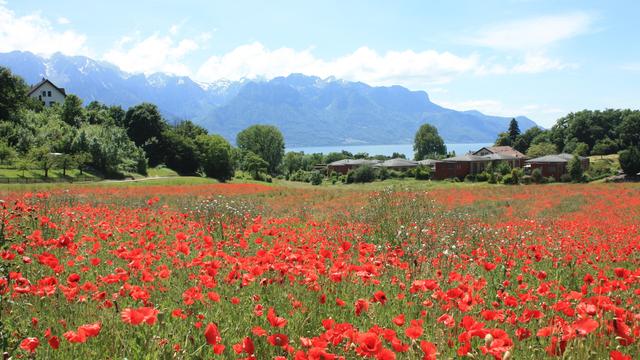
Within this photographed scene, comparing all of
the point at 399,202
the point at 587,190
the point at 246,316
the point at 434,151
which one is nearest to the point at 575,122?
the point at 434,151

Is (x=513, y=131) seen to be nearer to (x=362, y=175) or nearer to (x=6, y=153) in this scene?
→ (x=362, y=175)

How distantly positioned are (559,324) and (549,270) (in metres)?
5.36

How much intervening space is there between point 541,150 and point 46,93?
98850mm

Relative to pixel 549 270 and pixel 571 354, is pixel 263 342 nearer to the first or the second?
pixel 571 354

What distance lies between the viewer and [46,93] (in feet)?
314

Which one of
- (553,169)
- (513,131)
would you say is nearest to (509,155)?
(553,169)

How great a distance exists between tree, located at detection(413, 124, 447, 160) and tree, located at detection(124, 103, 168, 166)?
71.3m

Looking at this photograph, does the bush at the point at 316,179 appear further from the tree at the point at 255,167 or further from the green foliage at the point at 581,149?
the green foliage at the point at 581,149

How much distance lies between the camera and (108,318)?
357 cm

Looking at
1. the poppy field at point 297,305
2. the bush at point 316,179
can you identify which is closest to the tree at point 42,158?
the bush at point 316,179

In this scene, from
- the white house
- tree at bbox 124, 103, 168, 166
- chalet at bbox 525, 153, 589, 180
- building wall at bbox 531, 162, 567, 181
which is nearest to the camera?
tree at bbox 124, 103, 168, 166

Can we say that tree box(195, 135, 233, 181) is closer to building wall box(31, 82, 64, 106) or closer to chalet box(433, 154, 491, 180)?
chalet box(433, 154, 491, 180)

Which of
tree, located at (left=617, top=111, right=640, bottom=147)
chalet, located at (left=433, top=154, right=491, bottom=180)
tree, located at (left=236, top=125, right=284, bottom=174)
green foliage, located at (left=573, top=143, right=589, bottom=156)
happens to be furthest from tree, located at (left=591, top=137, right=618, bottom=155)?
tree, located at (left=236, top=125, right=284, bottom=174)

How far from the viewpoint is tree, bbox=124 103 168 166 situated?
7869 centimetres
